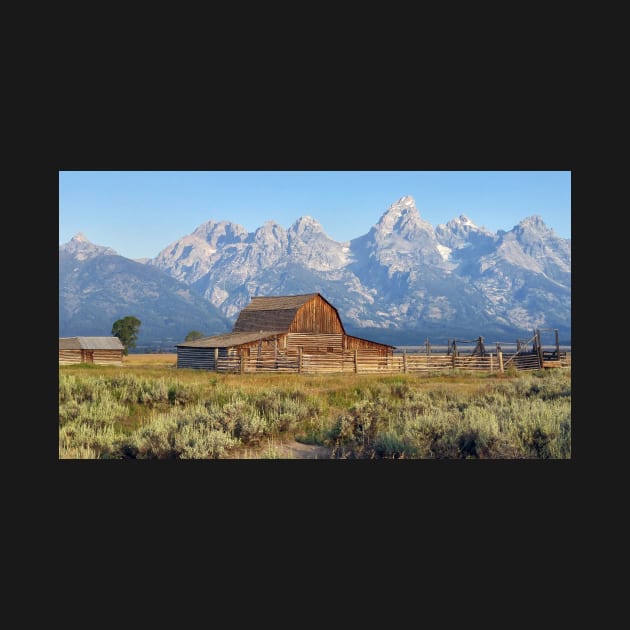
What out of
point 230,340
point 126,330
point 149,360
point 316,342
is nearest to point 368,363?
point 316,342

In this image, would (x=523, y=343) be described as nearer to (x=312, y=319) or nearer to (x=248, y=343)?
(x=312, y=319)

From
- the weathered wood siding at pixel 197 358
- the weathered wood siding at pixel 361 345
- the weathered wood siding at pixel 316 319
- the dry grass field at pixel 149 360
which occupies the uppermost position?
the weathered wood siding at pixel 316 319

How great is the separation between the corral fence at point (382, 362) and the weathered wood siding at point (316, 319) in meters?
5.27

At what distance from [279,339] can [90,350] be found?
2513 centimetres

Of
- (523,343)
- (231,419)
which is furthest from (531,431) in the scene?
(523,343)

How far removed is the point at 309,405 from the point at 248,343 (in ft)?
103

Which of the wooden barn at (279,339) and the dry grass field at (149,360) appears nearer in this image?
the wooden barn at (279,339)

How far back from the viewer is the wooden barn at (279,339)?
52.3 meters

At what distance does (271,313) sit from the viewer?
205ft

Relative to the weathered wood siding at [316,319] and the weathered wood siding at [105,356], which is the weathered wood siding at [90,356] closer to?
the weathered wood siding at [105,356]

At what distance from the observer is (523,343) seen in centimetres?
5722

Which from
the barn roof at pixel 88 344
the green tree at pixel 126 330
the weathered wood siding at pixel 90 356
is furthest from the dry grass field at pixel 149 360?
the green tree at pixel 126 330

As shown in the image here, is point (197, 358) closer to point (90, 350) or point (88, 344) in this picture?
point (90, 350)

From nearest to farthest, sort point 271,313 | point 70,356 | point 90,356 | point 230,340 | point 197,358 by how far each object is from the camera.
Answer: point 197,358
point 230,340
point 271,313
point 70,356
point 90,356
